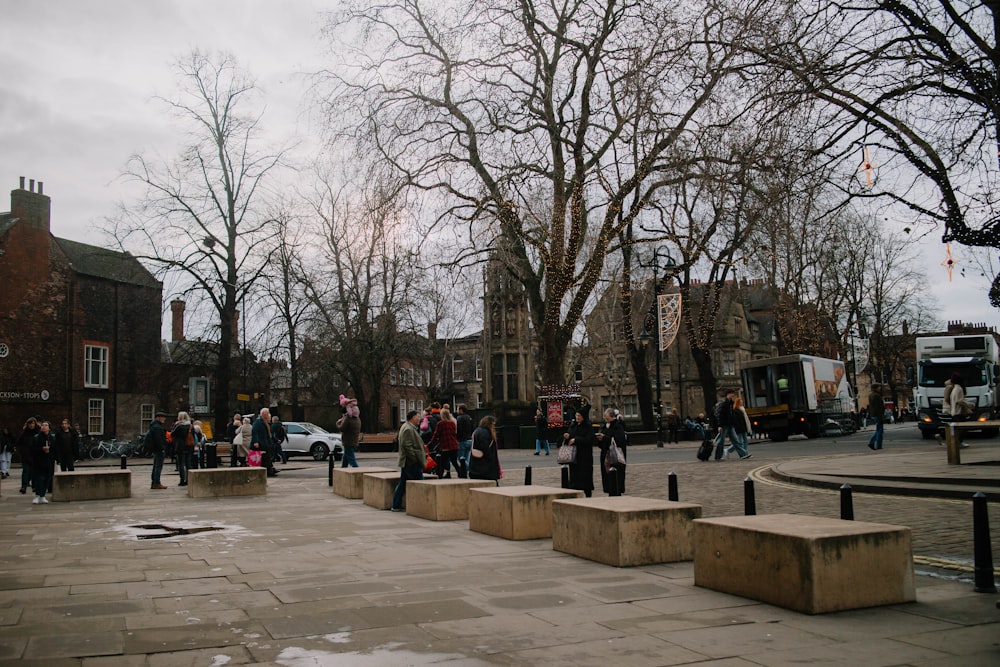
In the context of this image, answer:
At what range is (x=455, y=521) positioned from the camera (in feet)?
41.4

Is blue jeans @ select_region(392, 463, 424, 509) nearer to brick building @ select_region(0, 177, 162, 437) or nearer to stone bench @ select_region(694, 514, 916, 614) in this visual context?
stone bench @ select_region(694, 514, 916, 614)

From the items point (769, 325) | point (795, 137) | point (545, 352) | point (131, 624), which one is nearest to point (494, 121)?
point (545, 352)

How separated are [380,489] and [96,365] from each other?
123 feet

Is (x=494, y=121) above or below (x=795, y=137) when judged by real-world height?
above

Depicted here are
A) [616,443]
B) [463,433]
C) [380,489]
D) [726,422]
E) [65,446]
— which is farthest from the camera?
[726,422]

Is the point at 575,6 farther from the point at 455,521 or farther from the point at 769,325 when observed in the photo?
the point at 769,325

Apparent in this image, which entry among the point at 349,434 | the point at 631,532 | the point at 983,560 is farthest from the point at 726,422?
the point at 983,560

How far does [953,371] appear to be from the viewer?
30.3 meters

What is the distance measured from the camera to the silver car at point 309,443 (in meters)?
36.7

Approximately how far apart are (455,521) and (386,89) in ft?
57.7

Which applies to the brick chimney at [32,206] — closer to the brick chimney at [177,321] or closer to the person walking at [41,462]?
the brick chimney at [177,321]

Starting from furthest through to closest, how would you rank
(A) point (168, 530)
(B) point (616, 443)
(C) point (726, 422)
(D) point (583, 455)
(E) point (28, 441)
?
(C) point (726, 422)
(E) point (28, 441)
(B) point (616, 443)
(D) point (583, 455)
(A) point (168, 530)

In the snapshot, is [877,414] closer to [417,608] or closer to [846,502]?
[846,502]

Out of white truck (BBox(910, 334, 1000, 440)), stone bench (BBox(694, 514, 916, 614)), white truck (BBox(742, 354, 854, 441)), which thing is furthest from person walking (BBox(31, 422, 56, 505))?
white truck (BBox(742, 354, 854, 441))
